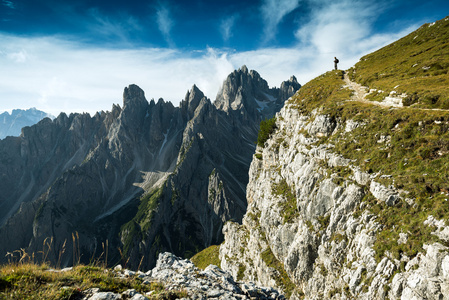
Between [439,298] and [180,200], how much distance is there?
611ft

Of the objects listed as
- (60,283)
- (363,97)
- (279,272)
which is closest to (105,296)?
(60,283)

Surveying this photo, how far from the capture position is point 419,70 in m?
47.0

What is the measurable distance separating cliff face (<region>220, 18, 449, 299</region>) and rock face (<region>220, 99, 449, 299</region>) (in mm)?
125

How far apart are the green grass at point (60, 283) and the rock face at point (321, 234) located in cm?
2038

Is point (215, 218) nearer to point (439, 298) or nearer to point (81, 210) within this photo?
point (81, 210)

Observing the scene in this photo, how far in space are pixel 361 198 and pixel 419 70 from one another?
40494 mm

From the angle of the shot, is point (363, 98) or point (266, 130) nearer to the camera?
point (363, 98)

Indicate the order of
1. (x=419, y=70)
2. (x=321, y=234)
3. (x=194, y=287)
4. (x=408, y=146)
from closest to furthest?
1. (x=194, y=287)
2. (x=408, y=146)
3. (x=321, y=234)
4. (x=419, y=70)

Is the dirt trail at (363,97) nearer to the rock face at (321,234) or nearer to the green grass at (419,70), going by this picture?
the green grass at (419,70)

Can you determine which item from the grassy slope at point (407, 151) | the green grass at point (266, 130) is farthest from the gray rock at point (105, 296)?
the green grass at point (266, 130)

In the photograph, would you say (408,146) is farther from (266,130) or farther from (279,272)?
(266,130)

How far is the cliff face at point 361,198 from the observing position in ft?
64.7

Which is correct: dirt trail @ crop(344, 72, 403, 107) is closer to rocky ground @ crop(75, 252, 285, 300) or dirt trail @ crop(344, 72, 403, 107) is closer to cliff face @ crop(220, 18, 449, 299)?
cliff face @ crop(220, 18, 449, 299)

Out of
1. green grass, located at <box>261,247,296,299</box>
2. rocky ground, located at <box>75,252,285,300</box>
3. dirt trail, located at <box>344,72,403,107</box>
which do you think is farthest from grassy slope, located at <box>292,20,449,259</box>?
green grass, located at <box>261,247,296,299</box>
